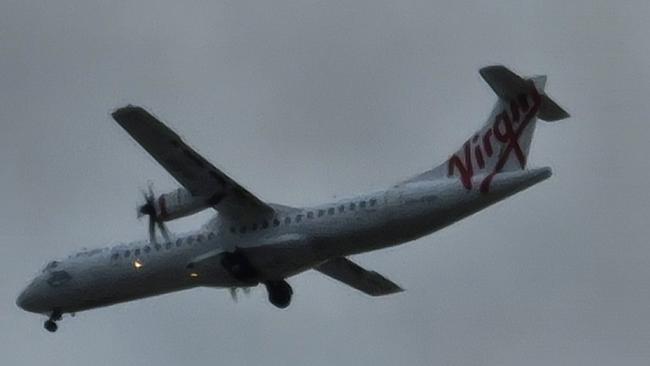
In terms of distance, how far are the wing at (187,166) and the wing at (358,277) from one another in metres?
5.71

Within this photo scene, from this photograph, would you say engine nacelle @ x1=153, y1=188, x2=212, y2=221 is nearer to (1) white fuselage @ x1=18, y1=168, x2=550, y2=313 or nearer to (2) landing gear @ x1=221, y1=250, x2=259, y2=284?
(1) white fuselage @ x1=18, y1=168, x2=550, y2=313

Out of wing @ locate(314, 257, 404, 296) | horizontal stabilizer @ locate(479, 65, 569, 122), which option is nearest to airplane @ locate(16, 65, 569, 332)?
horizontal stabilizer @ locate(479, 65, 569, 122)

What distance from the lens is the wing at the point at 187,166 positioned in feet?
175

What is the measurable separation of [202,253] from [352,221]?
5440 millimetres

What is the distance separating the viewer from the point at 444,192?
5219 centimetres

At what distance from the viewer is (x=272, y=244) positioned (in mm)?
54781

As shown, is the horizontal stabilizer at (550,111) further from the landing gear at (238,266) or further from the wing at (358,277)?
the wing at (358,277)

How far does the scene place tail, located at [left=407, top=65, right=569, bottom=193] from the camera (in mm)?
53031

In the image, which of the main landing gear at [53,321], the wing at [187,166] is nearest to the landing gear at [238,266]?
the wing at [187,166]

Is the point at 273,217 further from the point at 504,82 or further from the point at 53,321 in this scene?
the point at 53,321

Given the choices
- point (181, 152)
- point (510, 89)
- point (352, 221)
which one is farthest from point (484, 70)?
point (181, 152)

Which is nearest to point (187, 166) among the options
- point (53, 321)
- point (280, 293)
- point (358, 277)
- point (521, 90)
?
point (280, 293)

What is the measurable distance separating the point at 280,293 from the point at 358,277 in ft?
15.5

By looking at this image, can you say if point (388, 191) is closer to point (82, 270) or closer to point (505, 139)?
point (505, 139)
